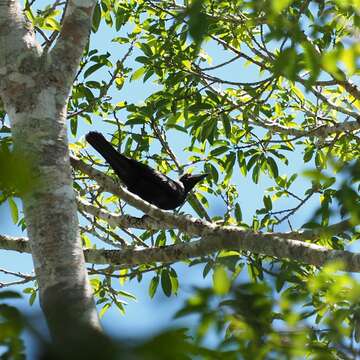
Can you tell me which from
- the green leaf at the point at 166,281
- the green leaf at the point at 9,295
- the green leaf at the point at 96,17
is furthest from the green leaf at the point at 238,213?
the green leaf at the point at 9,295

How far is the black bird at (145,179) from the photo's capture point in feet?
20.3

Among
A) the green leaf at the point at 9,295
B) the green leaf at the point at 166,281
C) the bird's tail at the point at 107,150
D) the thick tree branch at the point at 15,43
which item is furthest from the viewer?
the bird's tail at the point at 107,150

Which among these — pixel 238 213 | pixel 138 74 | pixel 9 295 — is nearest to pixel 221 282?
pixel 9 295

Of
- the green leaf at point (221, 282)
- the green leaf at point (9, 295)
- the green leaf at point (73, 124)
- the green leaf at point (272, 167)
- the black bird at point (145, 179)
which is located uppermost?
the green leaf at point (73, 124)

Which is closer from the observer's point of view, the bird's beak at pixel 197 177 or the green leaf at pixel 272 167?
the green leaf at pixel 272 167

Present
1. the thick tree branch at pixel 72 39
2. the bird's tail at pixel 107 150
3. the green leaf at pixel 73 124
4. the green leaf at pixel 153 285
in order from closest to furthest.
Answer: the thick tree branch at pixel 72 39, the green leaf at pixel 153 285, the green leaf at pixel 73 124, the bird's tail at pixel 107 150

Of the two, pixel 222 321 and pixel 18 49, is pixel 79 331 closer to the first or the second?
pixel 222 321

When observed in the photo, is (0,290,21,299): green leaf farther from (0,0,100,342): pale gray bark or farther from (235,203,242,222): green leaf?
(235,203,242,222): green leaf

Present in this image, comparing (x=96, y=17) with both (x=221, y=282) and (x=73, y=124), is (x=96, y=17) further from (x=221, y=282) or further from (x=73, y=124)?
(x=221, y=282)

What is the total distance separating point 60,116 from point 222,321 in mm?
1842

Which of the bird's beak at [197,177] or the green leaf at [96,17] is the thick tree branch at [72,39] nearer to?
the green leaf at [96,17]

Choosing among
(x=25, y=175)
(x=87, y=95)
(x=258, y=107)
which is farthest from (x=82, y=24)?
(x=25, y=175)

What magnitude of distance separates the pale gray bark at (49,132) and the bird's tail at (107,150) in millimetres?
2193

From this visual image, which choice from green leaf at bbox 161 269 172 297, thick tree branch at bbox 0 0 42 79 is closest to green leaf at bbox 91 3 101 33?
thick tree branch at bbox 0 0 42 79
